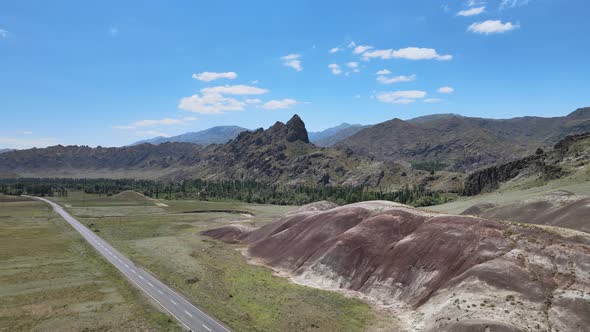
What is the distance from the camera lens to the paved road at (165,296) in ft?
158

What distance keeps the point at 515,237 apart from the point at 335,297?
2594 centimetres

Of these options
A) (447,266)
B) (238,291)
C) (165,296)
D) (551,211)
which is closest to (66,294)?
(165,296)

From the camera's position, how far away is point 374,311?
5447cm

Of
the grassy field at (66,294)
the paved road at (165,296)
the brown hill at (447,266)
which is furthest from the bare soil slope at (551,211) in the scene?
the grassy field at (66,294)

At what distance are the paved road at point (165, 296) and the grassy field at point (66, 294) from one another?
5.29 feet

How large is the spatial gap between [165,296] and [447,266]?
39.8 metres

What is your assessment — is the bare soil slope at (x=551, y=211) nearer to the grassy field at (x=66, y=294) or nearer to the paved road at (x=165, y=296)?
the paved road at (x=165, y=296)

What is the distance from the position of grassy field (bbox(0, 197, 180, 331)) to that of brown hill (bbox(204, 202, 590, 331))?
92.3ft

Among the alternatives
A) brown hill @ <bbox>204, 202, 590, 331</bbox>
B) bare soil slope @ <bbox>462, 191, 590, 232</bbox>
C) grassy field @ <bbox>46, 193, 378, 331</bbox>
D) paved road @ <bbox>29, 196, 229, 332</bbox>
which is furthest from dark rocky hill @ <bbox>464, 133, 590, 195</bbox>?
paved road @ <bbox>29, 196, 229, 332</bbox>

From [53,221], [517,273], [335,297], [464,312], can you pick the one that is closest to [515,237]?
[517,273]

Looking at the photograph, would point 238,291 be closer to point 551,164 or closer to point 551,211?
point 551,211

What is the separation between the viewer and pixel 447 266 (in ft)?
183

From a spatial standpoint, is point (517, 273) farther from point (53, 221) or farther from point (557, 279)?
point (53, 221)

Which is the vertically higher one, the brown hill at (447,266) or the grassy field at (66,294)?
the brown hill at (447,266)
